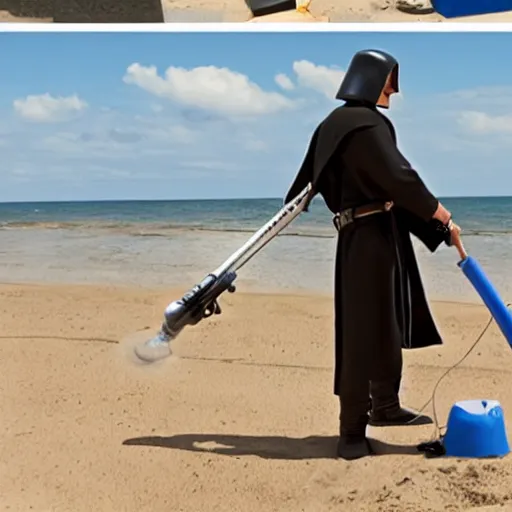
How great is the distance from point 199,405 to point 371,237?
827mm

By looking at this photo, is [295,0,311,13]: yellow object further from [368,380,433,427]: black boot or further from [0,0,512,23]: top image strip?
[368,380,433,427]: black boot

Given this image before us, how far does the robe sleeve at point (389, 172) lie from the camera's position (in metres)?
2.99

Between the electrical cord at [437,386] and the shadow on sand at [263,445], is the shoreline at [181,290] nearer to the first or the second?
the electrical cord at [437,386]

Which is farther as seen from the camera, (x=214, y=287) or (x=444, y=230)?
(x=214, y=287)

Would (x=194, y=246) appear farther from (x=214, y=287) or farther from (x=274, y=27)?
(x=274, y=27)

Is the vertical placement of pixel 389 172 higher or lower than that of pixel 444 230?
higher

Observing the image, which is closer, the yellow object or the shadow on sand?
the yellow object

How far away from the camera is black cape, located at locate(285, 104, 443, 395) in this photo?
9.84ft

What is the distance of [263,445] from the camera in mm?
3166

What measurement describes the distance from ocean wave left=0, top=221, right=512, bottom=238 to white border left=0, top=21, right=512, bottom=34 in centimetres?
65

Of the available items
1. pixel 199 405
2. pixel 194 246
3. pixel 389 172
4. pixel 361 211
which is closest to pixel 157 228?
pixel 194 246

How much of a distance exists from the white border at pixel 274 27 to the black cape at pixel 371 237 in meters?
0.26

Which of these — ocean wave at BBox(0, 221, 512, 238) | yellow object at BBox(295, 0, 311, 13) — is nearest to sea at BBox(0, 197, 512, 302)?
ocean wave at BBox(0, 221, 512, 238)

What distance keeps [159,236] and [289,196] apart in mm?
605
